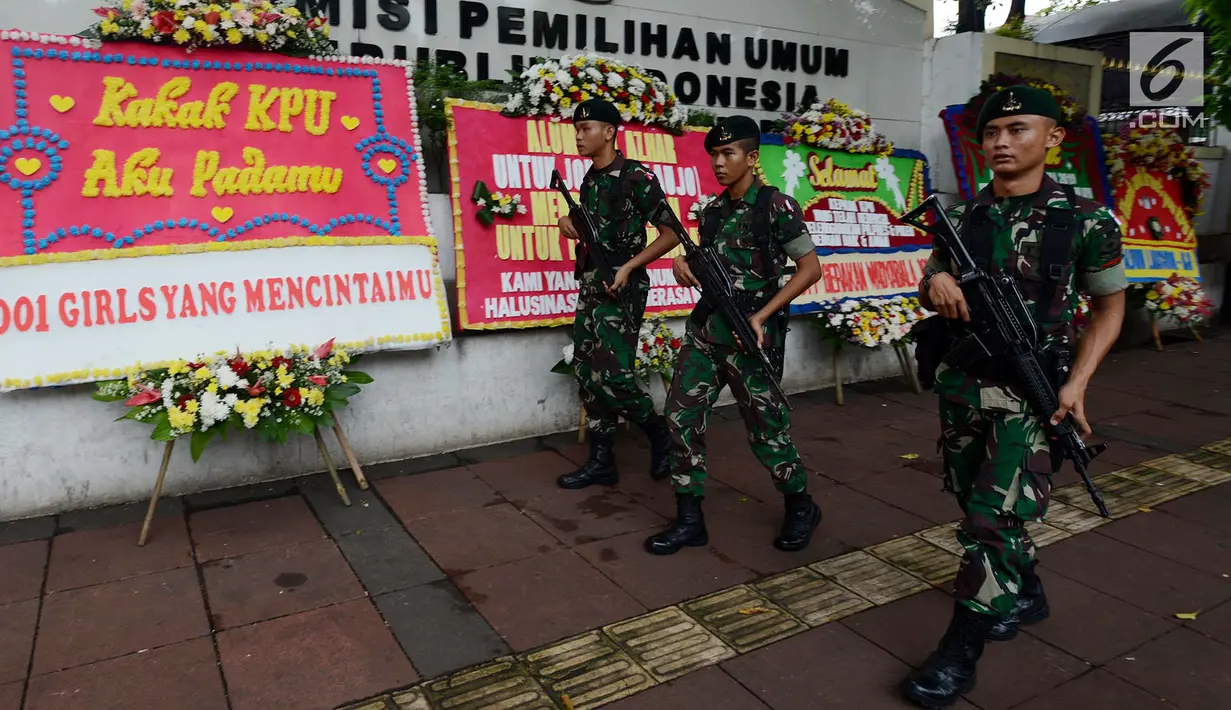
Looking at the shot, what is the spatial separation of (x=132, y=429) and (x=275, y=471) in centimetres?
76

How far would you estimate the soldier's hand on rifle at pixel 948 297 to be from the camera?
272 centimetres

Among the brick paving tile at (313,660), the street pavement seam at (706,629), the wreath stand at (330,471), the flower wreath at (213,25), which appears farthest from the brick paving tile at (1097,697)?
the flower wreath at (213,25)

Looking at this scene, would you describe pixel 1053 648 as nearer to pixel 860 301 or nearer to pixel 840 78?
pixel 860 301

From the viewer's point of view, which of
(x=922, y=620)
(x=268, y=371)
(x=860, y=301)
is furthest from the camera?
(x=860, y=301)

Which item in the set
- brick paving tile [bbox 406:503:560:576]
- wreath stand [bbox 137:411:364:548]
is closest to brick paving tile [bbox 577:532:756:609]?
brick paving tile [bbox 406:503:560:576]

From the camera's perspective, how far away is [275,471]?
4.77 meters

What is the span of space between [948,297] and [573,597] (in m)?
1.90

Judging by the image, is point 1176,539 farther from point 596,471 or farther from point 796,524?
point 596,471

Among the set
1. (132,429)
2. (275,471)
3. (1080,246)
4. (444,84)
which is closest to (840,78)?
(444,84)

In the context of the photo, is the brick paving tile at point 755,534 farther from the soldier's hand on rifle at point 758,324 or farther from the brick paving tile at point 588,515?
the soldier's hand on rifle at point 758,324

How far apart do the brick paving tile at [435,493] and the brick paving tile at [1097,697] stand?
8.99 ft

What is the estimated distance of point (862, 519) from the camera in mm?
4316

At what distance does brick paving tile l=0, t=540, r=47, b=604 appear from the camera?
3479 mm

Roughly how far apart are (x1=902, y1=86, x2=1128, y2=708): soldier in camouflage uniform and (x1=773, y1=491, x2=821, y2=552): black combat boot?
3.66 feet
